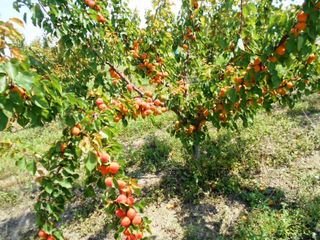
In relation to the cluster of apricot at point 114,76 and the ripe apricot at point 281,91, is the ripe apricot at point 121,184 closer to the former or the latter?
the cluster of apricot at point 114,76

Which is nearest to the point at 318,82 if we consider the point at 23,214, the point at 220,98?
the point at 220,98

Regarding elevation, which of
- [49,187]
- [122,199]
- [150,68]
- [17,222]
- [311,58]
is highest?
[150,68]

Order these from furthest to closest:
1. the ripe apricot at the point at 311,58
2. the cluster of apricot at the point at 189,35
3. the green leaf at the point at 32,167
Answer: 1. the cluster of apricot at the point at 189,35
2. the ripe apricot at the point at 311,58
3. the green leaf at the point at 32,167

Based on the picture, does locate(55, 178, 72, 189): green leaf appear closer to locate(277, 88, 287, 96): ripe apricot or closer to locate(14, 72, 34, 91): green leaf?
locate(14, 72, 34, 91): green leaf

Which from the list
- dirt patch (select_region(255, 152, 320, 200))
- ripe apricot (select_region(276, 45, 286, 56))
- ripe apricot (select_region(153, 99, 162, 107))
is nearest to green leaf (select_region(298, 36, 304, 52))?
ripe apricot (select_region(276, 45, 286, 56))

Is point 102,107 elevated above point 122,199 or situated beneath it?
elevated above

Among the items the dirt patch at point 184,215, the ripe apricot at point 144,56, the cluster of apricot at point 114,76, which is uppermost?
the ripe apricot at point 144,56

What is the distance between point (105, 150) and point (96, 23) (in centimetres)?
220

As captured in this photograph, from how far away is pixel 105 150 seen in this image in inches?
91.4

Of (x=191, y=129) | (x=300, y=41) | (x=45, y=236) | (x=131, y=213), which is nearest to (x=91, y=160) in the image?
(x=131, y=213)

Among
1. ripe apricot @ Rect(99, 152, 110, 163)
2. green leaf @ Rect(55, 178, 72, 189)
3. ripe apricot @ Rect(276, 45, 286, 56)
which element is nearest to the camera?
ripe apricot @ Rect(99, 152, 110, 163)

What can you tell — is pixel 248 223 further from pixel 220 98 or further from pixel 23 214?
pixel 23 214

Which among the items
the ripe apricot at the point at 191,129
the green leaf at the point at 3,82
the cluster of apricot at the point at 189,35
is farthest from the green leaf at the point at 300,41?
the cluster of apricot at the point at 189,35

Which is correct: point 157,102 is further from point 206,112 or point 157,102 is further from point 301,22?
point 301,22
